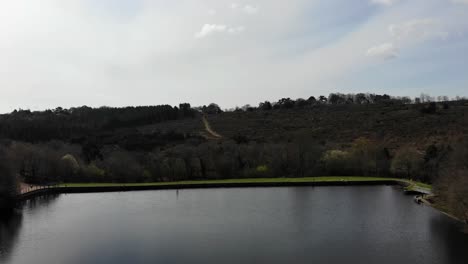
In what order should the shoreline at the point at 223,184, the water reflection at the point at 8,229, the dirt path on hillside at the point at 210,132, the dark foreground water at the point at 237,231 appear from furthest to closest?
the dirt path on hillside at the point at 210,132 → the shoreline at the point at 223,184 → the water reflection at the point at 8,229 → the dark foreground water at the point at 237,231

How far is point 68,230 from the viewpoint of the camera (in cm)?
3259

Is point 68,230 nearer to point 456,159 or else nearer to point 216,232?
point 216,232

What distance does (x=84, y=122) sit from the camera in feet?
330

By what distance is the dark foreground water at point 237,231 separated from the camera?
24.8m

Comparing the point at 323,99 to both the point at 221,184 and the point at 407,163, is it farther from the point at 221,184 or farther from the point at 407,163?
the point at 221,184

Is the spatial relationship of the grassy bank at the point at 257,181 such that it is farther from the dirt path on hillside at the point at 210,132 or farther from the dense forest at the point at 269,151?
the dirt path on hillside at the point at 210,132

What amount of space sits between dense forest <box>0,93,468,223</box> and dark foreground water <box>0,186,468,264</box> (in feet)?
13.6

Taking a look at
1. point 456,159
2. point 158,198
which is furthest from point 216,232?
point 456,159

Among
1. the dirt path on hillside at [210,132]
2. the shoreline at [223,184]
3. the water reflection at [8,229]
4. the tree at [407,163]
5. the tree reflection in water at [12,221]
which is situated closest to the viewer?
the water reflection at [8,229]

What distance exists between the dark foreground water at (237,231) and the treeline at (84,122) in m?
41.5

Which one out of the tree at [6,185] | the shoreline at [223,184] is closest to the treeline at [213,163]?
the shoreline at [223,184]

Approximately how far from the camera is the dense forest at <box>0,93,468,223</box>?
1966 inches

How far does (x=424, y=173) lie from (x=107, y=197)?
3315cm

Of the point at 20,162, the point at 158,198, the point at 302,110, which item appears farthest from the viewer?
the point at 302,110
